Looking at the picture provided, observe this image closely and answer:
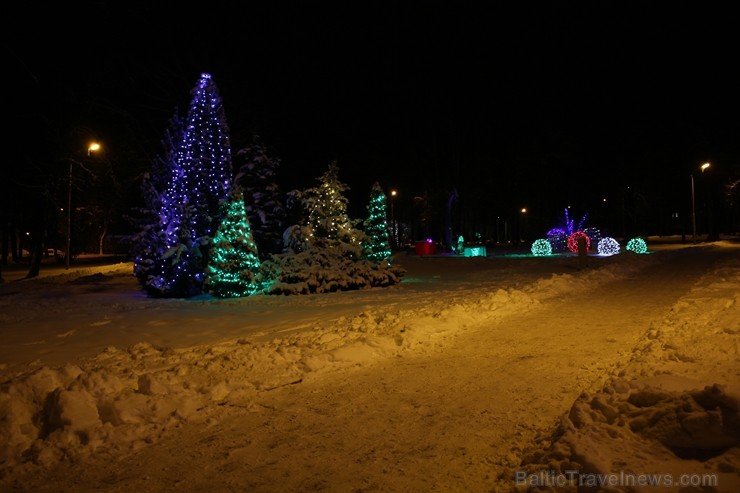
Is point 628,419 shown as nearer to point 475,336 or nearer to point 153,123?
point 475,336

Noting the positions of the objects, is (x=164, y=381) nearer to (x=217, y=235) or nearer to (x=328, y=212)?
(x=217, y=235)

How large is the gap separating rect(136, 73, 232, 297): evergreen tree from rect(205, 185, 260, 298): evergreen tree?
3.39 ft

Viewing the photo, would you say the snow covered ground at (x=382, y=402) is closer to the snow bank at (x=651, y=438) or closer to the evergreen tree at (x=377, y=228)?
the snow bank at (x=651, y=438)

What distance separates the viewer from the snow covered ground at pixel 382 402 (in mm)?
4418

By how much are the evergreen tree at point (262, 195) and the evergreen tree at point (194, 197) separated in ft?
15.5

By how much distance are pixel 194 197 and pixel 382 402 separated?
14.3m

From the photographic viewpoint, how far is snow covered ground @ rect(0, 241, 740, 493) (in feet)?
14.5

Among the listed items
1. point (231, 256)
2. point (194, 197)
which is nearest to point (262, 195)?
point (194, 197)

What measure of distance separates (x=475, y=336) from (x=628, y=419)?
5456 mm

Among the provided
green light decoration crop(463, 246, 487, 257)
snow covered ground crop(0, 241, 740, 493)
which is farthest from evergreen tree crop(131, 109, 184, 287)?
green light decoration crop(463, 246, 487, 257)

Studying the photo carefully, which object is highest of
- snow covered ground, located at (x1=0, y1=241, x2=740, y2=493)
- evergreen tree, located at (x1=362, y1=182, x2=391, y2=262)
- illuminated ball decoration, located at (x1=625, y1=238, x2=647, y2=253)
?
evergreen tree, located at (x1=362, y1=182, x2=391, y2=262)

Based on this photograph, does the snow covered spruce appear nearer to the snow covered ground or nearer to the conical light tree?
the conical light tree

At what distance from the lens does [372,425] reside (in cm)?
570

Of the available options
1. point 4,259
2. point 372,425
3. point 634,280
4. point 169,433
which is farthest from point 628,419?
point 4,259
